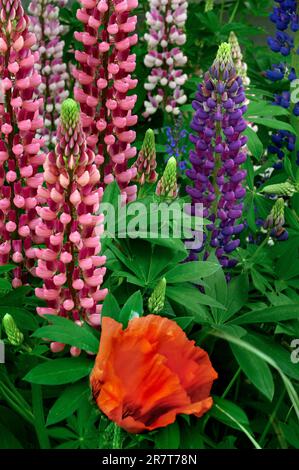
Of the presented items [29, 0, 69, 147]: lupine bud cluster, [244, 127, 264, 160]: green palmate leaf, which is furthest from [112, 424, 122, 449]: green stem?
[29, 0, 69, 147]: lupine bud cluster

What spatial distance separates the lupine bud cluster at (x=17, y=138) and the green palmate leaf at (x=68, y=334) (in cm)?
23

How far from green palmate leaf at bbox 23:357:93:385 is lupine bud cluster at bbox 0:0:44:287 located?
25cm

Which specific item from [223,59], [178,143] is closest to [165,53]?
[178,143]

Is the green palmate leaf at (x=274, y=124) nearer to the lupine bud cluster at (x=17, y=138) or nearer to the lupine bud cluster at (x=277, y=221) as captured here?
the lupine bud cluster at (x=277, y=221)

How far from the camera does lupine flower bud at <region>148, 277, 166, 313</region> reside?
1066 millimetres

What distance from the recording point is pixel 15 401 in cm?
116

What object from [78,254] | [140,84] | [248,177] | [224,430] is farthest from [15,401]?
[140,84]

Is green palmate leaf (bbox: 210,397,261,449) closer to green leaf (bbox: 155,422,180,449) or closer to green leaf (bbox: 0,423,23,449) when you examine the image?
green leaf (bbox: 155,422,180,449)

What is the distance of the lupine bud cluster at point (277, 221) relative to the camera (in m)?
1.34

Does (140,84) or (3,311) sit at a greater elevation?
(140,84)

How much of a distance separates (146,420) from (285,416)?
16.1 inches

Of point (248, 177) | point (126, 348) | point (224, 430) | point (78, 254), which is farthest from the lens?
point (248, 177)
